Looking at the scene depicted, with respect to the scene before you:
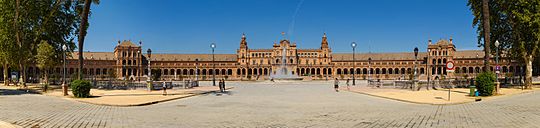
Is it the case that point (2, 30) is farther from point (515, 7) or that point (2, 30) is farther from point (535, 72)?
point (535, 72)

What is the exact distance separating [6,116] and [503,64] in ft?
414

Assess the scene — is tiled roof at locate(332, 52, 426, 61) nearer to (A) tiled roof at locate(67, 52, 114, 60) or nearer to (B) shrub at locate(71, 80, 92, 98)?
(A) tiled roof at locate(67, 52, 114, 60)

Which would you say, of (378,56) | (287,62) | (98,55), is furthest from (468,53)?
(98,55)

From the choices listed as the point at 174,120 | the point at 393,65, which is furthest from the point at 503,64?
the point at 174,120

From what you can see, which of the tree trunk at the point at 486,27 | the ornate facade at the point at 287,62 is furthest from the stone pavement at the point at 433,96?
the ornate facade at the point at 287,62

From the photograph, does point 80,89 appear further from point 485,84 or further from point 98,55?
point 98,55

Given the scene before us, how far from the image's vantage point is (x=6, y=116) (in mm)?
12680

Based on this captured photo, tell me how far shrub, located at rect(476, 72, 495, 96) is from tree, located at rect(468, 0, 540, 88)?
1240 centimetres

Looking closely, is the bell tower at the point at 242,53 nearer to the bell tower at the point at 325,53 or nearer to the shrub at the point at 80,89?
the bell tower at the point at 325,53

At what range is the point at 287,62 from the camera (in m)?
128

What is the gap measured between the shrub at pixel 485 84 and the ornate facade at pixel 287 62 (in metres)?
95.9

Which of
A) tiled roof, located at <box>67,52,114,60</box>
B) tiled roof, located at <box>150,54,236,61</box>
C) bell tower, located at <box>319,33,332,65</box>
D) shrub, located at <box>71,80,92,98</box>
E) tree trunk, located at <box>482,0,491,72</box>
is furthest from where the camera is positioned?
tiled roof, located at <box>150,54,236,61</box>

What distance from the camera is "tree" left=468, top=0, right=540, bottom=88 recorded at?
33.0 metres

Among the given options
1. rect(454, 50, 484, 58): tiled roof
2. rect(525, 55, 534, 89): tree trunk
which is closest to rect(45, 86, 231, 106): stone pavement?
rect(525, 55, 534, 89): tree trunk
